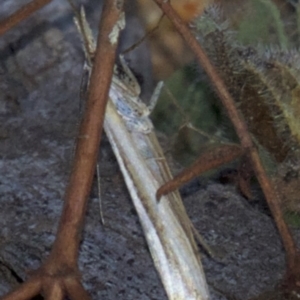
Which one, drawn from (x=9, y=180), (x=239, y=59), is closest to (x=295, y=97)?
(x=239, y=59)

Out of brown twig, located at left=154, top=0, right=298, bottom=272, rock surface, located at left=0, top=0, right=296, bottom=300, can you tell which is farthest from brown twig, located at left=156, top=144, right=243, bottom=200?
rock surface, located at left=0, top=0, right=296, bottom=300

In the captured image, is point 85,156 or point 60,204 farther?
point 60,204

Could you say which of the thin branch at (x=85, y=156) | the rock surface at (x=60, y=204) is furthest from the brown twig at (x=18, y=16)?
the rock surface at (x=60, y=204)

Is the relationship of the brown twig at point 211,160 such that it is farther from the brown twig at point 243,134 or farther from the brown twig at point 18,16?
the brown twig at point 18,16

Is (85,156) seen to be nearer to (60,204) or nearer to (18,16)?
(18,16)

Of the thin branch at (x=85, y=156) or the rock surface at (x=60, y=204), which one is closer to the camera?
the thin branch at (x=85, y=156)

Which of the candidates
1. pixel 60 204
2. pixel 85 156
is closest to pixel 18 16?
pixel 85 156
